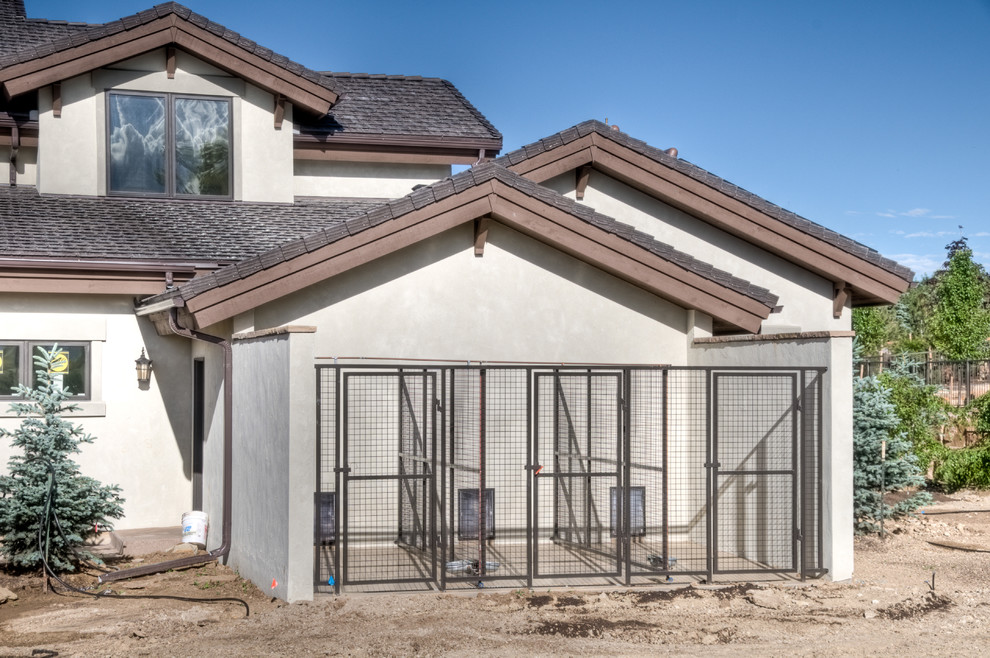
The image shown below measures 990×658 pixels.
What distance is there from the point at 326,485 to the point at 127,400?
393 centimetres

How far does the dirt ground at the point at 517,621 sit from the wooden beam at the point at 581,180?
675 centimetres

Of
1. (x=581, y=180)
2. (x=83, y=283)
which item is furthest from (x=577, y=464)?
(x=83, y=283)

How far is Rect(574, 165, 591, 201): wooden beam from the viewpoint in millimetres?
14766

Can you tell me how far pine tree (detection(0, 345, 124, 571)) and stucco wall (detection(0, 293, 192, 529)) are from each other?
2.32m

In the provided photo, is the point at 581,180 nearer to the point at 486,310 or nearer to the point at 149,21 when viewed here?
the point at 486,310

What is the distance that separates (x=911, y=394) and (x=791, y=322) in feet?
13.2

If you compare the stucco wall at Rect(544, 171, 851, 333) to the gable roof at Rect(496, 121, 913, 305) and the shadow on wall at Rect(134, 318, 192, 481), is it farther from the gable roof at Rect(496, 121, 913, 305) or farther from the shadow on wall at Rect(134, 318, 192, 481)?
the shadow on wall at Rect(134, 318, 192, 481)

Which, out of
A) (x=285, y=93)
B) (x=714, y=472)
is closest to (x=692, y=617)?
(x=714, y=472)

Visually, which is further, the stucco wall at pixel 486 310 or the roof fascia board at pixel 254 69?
the roof fascia board at pixel 254 69

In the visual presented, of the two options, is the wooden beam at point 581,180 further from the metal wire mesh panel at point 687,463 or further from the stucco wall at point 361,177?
the metal wire mesh panel at point 687,463

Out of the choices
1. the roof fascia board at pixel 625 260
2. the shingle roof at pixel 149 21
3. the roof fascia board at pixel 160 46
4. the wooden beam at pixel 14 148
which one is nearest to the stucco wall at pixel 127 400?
the wooden beam at pixel 14 148

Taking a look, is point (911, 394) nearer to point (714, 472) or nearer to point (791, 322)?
point (791, 322)

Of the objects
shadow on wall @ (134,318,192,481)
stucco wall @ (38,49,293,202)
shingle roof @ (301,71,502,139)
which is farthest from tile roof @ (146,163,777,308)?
shingle roof @ (301,71,502,139)

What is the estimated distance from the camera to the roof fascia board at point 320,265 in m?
10.3
